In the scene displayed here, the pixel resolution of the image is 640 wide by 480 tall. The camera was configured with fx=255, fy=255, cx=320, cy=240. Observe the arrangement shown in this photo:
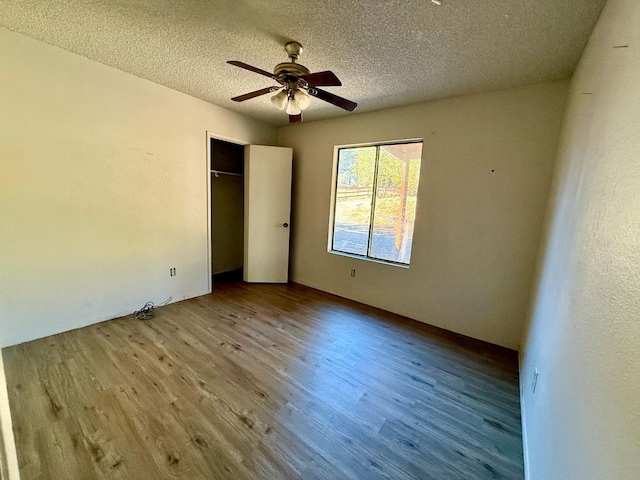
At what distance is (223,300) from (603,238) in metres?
3.45

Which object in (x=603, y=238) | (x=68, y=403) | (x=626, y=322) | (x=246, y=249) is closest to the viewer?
(x=626, y=322)

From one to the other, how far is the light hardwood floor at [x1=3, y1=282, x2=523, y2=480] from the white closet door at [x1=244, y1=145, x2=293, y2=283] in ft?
4.67

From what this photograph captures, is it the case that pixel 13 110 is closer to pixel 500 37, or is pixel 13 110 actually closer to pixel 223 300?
pixel 223 300

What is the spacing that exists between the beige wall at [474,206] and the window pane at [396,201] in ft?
0.47

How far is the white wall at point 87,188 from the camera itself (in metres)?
2.08

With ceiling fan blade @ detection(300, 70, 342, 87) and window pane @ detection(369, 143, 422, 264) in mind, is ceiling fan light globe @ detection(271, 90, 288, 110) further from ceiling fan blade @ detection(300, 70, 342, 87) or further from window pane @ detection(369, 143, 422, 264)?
window pane @ detection(369, 143, 422, 264)

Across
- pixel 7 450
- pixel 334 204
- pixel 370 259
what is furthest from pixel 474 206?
pixel 7 450

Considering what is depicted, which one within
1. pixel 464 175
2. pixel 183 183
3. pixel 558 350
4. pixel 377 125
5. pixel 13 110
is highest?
pixel 377 125

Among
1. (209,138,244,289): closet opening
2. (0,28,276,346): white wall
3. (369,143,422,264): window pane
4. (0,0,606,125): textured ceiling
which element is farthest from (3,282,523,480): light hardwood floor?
(0,0,606,125): textured ceiling

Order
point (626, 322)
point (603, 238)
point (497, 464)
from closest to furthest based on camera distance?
point (626, 322), point (603, 238), point (497, 464)

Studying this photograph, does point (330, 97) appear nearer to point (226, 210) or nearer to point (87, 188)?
point (87, 188)

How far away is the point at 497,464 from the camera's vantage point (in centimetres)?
139

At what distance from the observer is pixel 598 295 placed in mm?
877

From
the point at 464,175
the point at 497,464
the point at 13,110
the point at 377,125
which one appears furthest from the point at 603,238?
the point at 13,110
